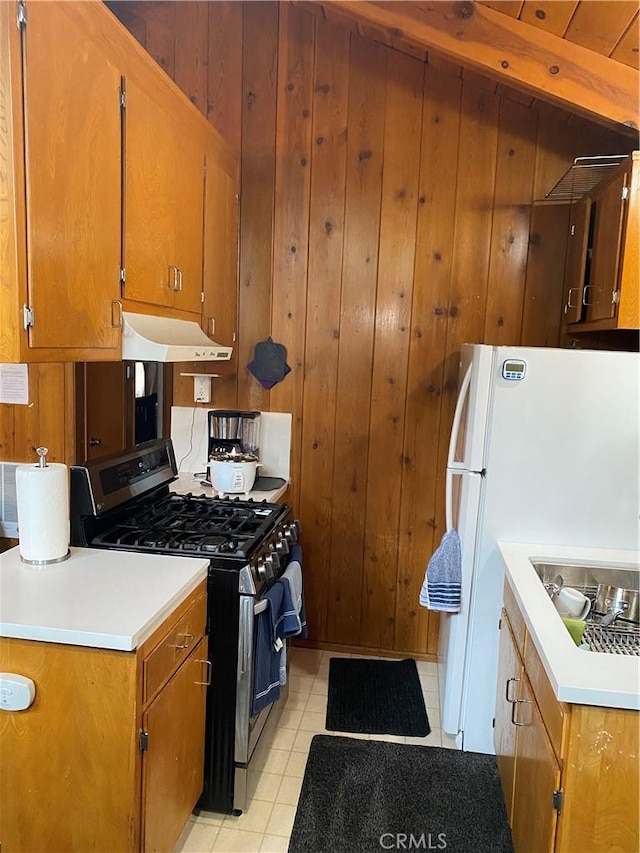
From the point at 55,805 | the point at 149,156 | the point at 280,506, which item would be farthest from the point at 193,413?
the point at 55,805

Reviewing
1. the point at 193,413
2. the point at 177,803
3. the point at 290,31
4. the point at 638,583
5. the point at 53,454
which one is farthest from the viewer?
the point at 193,413

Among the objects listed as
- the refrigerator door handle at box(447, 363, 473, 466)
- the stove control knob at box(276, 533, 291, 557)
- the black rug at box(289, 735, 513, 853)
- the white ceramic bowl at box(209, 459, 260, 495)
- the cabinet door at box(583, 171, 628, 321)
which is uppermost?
the cabinet door at box(583, 171, 628, 321)

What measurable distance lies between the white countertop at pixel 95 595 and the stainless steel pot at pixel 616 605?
1.28 m

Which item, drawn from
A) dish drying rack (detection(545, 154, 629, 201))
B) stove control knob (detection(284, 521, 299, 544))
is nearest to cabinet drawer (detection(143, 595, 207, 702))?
stove control knob (detection(284, 521, 299, 544))

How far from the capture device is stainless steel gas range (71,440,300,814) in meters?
2.01

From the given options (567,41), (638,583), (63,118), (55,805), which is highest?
(567,41)

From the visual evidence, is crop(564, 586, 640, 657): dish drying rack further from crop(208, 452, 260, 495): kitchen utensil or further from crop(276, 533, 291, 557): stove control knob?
crop(208, 452, 260, 495): kitchen utensil

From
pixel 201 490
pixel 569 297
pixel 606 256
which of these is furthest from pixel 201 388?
pixel 606 256

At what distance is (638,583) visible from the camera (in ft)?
7.07

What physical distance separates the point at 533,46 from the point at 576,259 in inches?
33.7

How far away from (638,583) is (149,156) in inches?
85.4

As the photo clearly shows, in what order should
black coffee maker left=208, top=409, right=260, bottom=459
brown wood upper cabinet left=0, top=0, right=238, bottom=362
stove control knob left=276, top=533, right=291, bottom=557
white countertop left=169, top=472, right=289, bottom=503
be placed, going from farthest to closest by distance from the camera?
black coffee maker left=208, top=409, right=260, bottom=459
white countertop left=169, top=472, right=289, bottom=503
stove control knob left=276, top=533, right=291, bottom=557
brown wood upper cabinet left=0, top=0, right=238, bottom=362

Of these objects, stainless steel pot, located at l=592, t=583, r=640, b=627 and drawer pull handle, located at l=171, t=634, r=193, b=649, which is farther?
stainless steel pot, located at l=592, t=583, r=640, b=627

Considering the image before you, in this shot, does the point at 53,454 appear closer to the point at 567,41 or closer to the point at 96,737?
the point at 96,737
